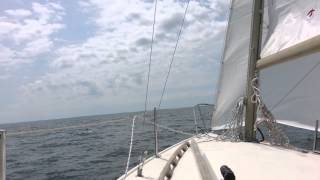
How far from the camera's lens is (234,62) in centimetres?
919

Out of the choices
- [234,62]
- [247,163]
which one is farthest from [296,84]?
[247,163]

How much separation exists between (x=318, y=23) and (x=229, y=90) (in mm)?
3648

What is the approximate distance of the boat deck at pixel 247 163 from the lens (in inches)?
224

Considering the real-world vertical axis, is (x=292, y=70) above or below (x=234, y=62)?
below

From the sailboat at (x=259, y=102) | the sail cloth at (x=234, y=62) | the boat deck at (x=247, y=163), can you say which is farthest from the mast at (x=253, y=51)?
the boat deck at (x=247, y=163)

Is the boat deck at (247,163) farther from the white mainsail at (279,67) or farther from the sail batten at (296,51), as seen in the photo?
the sail batten at (296,51)

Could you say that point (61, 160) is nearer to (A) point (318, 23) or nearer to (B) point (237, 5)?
(B) point (237, 5)

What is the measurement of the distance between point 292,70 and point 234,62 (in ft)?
3.83

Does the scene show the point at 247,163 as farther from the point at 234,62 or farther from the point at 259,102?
the point at 234,62

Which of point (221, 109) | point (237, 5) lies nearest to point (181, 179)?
point (221, 109)

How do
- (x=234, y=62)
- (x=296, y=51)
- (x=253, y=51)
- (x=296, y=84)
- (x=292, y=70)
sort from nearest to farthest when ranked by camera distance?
(x=296, y=51) < (x=253, y=51) < (x=296, y=84) < (x=292, y=70) < (x=234, y=62)

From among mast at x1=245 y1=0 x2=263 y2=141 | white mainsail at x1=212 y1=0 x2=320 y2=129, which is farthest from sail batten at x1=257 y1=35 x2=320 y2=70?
mast at x1=245 y1=0 x2=263 y2=141

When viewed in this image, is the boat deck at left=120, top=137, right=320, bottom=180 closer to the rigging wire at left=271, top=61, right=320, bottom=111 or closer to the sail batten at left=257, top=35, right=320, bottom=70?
the rigging wire at left=271, top=61, right=320, bottom=111

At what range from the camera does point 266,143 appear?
28.0ft
